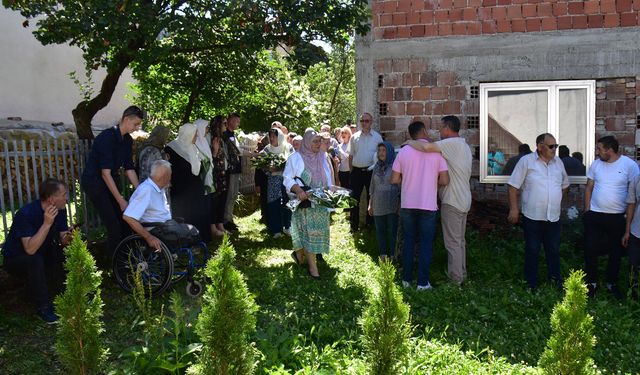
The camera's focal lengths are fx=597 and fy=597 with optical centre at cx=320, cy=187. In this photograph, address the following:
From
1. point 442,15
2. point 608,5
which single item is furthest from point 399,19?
point 608,5

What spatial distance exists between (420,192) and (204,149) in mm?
3194

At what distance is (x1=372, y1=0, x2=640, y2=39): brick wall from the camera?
8.06 metres

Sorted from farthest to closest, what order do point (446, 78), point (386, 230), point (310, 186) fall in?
point (446, 78)
point (386, 230)
point (310, 186)

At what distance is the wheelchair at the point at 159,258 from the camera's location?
5.99m

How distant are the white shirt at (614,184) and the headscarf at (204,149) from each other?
485 cm

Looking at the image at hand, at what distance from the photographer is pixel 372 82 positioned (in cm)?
892

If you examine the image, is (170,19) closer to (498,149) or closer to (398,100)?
(398,100)

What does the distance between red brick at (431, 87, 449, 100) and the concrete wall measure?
36.2 ft

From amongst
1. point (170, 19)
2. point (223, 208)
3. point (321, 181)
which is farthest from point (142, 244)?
point (223, 208)

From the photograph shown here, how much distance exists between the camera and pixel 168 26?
6.99 m

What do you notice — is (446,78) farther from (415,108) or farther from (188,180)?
(188,180)

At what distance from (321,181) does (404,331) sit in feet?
14.0

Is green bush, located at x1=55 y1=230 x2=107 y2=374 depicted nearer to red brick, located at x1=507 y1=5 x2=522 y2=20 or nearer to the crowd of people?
the crowd of people

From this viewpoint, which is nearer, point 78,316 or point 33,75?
point 78,316
